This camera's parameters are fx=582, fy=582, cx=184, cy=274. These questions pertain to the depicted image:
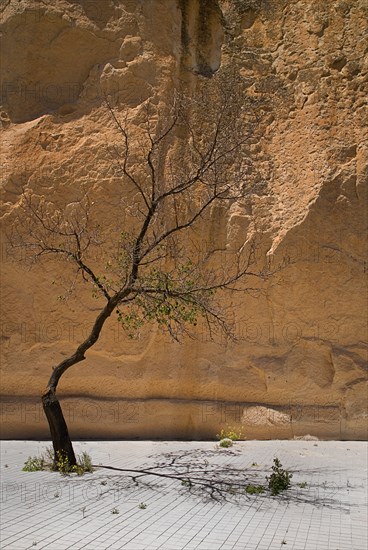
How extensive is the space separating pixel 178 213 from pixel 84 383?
318 centimetres

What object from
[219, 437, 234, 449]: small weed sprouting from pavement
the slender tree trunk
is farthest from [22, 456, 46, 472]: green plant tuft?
[219, 437, 234, 449]: small weed sprouting from pavement

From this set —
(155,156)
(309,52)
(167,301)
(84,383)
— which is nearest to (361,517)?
(167,301)

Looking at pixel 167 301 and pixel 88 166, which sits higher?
pixel 88 166

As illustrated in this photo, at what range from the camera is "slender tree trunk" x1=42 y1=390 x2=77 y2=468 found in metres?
6.86

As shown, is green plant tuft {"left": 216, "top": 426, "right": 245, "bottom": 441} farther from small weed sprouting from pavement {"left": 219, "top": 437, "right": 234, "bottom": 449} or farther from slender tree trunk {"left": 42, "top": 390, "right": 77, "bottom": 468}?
slender tree trunk {"left": 42, "top": 390, "right": 77, "bottom": 468}

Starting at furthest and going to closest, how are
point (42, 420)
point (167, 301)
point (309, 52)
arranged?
point (309, 52), point (42, 420), point (167, 301)

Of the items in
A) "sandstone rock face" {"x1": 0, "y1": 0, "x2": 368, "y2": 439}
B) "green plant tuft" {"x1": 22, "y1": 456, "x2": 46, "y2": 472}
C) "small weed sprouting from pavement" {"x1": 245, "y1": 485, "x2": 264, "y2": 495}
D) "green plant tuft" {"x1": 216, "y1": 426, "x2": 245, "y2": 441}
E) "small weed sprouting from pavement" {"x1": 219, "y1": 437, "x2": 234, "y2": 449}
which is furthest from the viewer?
"sandstone rock face" {"x1": 0, "y1": 0, "x2": 368, "y2": 439}

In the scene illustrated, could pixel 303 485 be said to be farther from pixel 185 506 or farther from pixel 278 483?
pixel 185 506

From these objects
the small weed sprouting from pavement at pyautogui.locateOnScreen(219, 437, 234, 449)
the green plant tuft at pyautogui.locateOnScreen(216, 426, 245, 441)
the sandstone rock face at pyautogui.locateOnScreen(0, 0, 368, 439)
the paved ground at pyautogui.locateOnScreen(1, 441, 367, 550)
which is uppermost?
the sandstone rock face at pyautogui.locateOnScreen(0, 0, 368, 439)

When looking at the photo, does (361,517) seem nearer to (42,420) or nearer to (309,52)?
(42,420)

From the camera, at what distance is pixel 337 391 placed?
9.22 meters

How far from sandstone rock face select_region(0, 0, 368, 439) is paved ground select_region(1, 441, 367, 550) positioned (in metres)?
1.36

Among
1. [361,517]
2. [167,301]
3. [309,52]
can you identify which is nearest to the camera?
[361,517]

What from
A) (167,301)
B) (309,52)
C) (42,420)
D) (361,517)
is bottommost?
(361,517)
